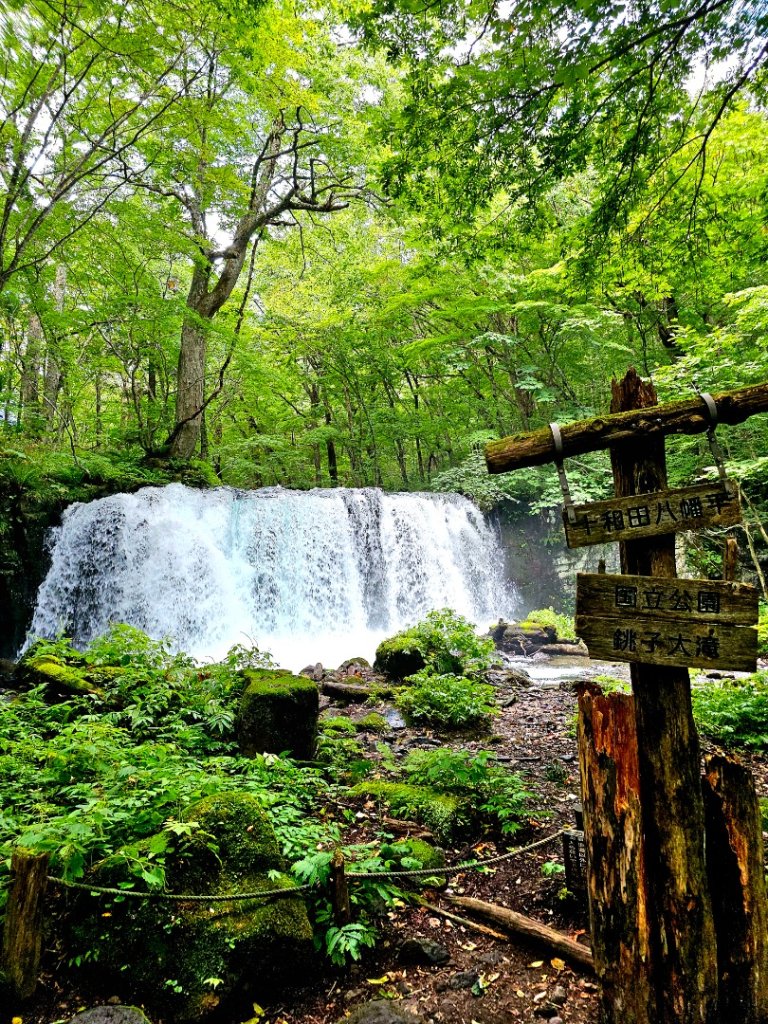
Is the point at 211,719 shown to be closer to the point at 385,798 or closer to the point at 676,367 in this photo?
the point at 385,798

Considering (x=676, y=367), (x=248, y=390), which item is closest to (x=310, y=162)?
(x=248, y=390)

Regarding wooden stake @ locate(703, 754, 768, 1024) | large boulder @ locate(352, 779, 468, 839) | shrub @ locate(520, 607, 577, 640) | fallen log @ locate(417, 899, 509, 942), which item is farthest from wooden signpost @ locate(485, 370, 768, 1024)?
shrub @ locate(520, 607, 577, 640)

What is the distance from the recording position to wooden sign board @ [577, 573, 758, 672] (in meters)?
1.94

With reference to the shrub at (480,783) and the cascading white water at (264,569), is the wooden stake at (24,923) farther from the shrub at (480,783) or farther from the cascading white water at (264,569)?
the cascading white water at (264,569)

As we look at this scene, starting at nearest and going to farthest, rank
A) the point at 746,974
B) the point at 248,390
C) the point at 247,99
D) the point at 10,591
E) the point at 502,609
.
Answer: the point at 746,974 < the point at 10,591 < the point at 247,99 < the point at 502,609 < the point at 248,390

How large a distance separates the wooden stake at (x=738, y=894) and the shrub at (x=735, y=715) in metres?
3.22

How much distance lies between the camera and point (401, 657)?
28.6ft

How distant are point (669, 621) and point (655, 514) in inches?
16.9

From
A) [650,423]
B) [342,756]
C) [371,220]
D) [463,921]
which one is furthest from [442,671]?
[371,220]

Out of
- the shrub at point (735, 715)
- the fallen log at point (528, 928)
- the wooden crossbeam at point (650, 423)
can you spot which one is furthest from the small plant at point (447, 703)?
the wooden crossbeam at point (650, 423)

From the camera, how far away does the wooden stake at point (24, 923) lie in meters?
2.20

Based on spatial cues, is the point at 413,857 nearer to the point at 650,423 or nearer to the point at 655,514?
the point at 655,514

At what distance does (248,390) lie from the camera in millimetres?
17844

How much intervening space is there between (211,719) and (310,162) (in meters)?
12.7
